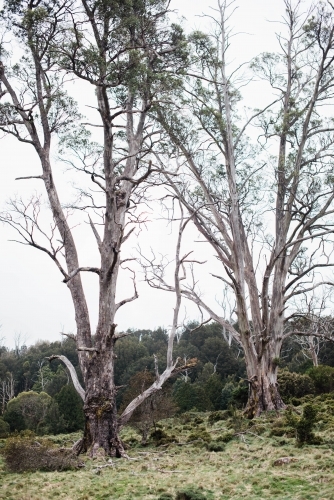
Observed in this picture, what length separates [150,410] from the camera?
1066cm

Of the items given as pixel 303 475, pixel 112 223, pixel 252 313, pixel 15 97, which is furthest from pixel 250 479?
pixel 252 313

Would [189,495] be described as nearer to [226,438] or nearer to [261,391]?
[226,438]

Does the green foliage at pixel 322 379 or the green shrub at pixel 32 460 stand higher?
the green foliage at pixel 322 379

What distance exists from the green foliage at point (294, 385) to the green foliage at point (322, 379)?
0.48 m

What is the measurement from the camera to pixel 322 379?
19562 mm

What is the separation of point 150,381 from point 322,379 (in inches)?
407

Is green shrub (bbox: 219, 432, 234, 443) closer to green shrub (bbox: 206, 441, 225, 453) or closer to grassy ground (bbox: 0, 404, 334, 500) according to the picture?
grassy ground (bbox: 0, 404, 334, 500)

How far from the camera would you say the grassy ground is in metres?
4.93

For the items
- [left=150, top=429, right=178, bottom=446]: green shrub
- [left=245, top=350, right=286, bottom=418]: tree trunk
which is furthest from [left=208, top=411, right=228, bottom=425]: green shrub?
[left=150, top=429, right=178, bottom=446]: green shrub

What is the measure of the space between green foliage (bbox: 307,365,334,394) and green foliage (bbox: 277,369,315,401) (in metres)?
0.48

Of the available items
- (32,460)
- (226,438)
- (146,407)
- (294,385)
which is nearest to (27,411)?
(294,385)

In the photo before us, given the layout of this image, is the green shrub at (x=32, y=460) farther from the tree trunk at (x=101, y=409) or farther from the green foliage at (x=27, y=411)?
the green foliage at (x=27, y=411)

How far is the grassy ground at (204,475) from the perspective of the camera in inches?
194

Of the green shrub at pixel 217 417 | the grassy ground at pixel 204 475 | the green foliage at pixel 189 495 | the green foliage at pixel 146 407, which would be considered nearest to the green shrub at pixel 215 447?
the grassy ground at pixel 204 475
